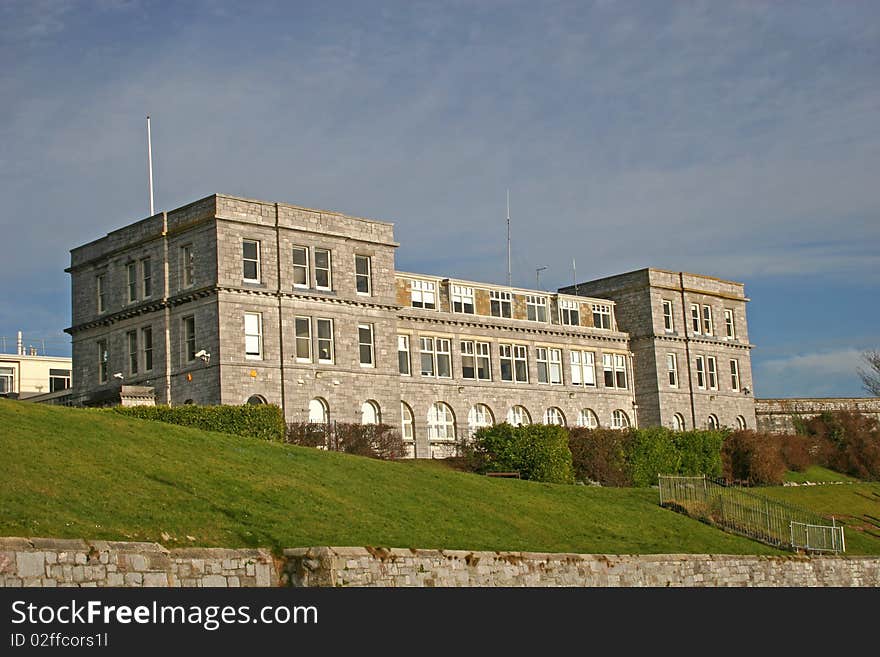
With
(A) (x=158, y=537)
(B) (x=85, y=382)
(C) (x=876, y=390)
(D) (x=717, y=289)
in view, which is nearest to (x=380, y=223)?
(B) (x=85, y=382)

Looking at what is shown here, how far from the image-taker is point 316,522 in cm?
3000

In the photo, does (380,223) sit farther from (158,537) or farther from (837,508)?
(158,537)

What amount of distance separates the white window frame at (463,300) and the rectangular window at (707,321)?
17.4 metres

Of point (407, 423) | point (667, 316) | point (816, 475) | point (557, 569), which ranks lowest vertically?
point (557, 569)

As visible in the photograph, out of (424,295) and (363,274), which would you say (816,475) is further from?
(363,274)

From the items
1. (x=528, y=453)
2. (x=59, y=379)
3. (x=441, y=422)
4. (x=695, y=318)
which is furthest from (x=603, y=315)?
(x=59, y=379)

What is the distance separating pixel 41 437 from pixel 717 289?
5717 cm

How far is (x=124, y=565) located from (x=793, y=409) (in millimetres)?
66065

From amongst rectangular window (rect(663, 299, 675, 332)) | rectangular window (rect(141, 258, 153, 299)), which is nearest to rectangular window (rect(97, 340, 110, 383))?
rectangular window (rect(141, 258, 153, 299))

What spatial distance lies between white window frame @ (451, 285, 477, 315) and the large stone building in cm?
8

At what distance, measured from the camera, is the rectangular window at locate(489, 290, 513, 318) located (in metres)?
70.8

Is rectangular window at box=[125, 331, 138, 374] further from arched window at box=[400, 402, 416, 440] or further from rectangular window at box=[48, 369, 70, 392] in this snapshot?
rectangular window at box=[48, 369, 70, 392]

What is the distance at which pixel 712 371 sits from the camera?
79.2 metres

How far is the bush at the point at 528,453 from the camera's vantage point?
170 ft
